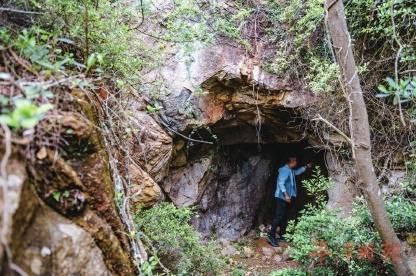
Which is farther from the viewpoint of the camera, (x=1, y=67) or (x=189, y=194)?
(x=189, y=194)

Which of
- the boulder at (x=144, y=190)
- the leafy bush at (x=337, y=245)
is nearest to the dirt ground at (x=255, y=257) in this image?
the leafy bush at (x=337, y=245)

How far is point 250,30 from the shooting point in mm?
5473

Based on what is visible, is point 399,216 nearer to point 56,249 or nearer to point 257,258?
point 257,258

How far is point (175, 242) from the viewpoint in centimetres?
409

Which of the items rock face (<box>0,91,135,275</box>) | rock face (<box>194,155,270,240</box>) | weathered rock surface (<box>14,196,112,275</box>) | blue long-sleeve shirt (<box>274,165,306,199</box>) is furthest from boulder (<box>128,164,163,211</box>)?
blue long-sleeve shirt (<box>274,165,306,199</box>)

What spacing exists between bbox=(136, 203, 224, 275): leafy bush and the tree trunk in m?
2.06

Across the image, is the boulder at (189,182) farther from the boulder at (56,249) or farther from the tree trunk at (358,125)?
the boulder at (56,249)

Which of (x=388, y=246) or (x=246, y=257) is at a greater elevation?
(x=388, y=246)

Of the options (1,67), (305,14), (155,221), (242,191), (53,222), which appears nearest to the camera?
(53,222)

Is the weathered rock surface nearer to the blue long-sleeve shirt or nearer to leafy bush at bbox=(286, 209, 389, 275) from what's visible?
leafy bush at bbox=(286, 209, 389, 275)

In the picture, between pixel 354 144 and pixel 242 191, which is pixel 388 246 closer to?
pixel 354 144

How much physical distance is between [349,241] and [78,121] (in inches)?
120

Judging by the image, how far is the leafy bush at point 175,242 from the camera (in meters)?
4.01

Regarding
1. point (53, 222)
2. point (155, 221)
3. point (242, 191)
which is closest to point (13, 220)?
point (53, 222)
